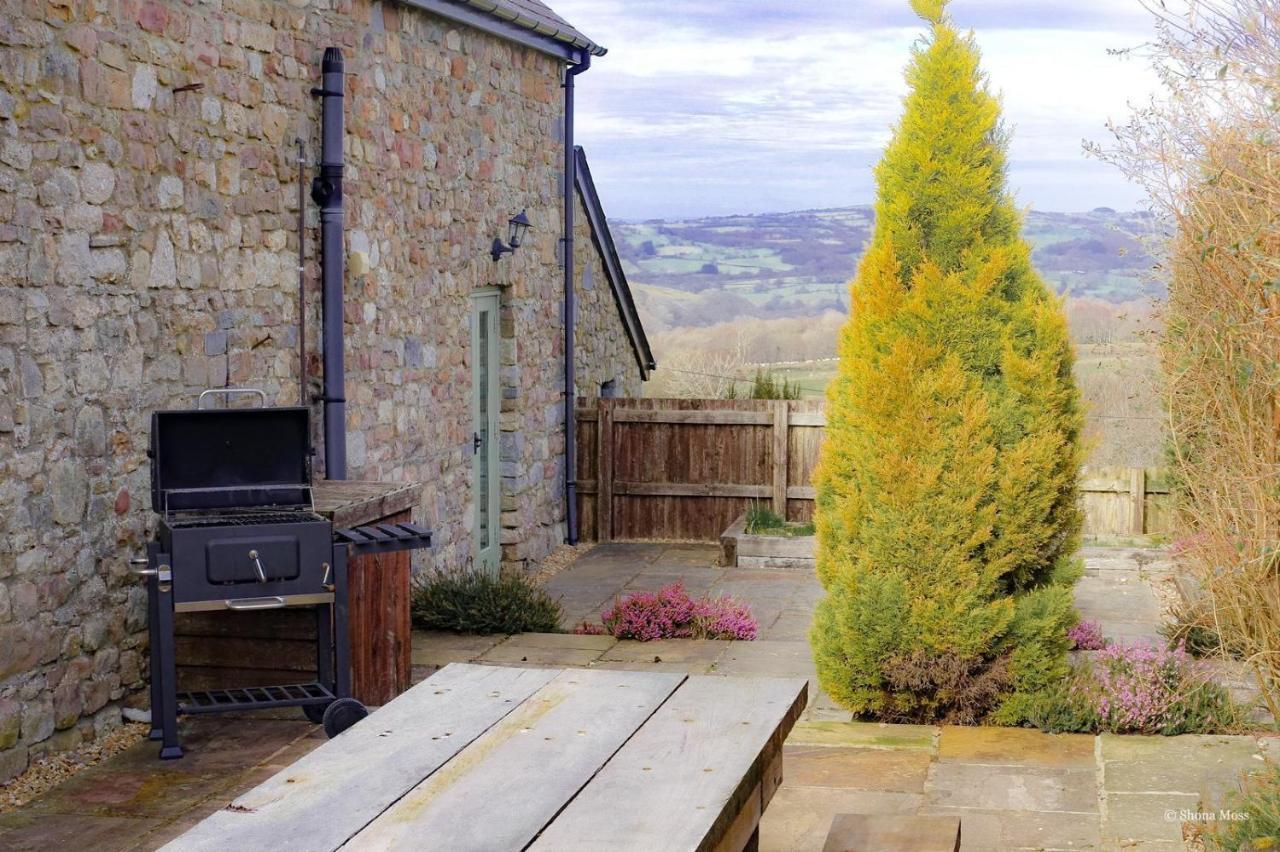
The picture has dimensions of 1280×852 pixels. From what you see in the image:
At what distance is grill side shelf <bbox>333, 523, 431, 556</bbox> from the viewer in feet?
21.1

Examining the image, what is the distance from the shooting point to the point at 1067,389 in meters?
6.55

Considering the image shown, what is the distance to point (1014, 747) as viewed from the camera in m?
6.14

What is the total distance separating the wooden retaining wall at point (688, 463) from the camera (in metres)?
14.1

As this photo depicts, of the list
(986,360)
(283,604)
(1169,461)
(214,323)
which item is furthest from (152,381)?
(1169,461)

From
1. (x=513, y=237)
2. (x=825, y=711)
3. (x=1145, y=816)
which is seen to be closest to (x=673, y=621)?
(x=825, y=711)

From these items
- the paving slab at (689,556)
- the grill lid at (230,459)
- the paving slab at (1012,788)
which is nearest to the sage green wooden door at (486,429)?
the paving slab at (689,556)

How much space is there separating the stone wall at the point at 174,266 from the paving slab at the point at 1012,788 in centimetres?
366

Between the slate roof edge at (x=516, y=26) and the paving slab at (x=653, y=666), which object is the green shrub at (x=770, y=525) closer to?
the slate roof edge at (x=516, y=26)

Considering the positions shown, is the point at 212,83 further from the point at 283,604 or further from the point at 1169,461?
the point at 1169,461

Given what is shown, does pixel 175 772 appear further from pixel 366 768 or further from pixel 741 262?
pixel 741 262

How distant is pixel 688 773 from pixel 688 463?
11.0 metres

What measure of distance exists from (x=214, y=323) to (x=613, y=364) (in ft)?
28.7

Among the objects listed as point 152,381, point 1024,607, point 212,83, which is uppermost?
point 212,83

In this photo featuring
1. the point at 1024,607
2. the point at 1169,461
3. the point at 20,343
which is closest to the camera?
the point at 20,343
